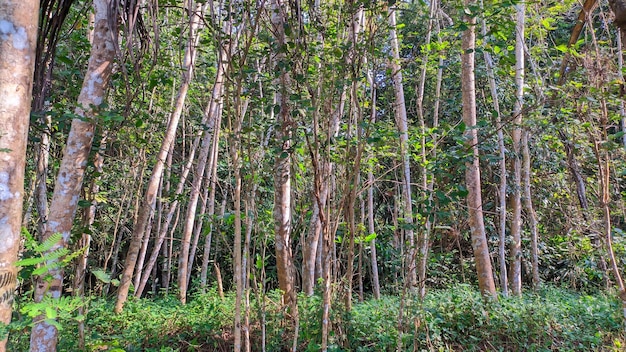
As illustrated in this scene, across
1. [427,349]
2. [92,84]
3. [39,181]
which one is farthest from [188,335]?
[92,84]

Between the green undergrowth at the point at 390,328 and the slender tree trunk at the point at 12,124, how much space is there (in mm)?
1925

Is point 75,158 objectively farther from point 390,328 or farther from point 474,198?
point 474,198

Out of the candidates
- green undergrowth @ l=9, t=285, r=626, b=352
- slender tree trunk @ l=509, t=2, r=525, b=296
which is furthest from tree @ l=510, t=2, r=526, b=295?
green undergrowth @ l=9, t=285, r=626, b=352

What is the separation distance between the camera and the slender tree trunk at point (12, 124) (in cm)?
169

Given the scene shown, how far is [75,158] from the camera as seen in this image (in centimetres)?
236

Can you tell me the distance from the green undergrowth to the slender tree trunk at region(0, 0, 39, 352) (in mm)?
1925

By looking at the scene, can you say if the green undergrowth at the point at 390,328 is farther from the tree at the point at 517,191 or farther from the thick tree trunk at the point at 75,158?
the tree at the point at 517,191

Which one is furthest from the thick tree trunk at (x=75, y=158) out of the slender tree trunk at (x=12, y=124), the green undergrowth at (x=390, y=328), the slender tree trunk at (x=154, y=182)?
the slender tree trunk at (x=154, y=182)

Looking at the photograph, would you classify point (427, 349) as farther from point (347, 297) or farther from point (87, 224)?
point (87, 224)

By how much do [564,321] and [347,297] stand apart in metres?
2.37

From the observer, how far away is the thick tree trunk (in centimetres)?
225

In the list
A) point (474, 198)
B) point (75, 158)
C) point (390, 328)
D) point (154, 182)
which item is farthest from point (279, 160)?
point (474, 198)

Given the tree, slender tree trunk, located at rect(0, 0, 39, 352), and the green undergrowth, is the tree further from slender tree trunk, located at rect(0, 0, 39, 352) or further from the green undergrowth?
slender tree trunk, located at rect(0, 0, 39, 352)

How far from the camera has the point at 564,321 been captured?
167 inches
